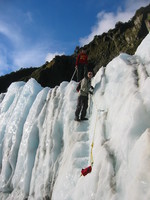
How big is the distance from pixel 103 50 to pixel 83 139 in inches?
958

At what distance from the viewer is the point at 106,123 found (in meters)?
5.94

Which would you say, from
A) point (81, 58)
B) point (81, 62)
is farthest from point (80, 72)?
point (81, 58)

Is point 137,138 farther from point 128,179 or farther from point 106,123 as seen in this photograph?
point 106,123

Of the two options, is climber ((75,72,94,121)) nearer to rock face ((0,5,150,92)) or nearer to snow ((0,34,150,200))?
snow ((0,34,150,200))

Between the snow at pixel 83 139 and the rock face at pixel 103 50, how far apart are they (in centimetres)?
1520

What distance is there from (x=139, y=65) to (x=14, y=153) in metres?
6.44

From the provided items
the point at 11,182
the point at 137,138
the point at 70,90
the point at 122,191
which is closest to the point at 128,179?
the point at 122,191

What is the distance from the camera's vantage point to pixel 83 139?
680 centimetres

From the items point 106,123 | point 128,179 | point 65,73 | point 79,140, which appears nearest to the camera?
point 128,179

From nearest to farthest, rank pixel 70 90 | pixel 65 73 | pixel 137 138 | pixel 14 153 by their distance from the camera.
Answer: pixel 137 138
pixel 70 90
pixel 14 153
pixel 65 73

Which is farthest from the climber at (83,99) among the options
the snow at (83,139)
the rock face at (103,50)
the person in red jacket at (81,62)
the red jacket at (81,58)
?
the rock face at (103,50)

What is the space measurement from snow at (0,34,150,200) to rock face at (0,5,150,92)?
15196 millimetres

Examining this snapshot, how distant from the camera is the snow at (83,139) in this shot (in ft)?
13.5

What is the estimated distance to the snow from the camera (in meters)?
4.11
